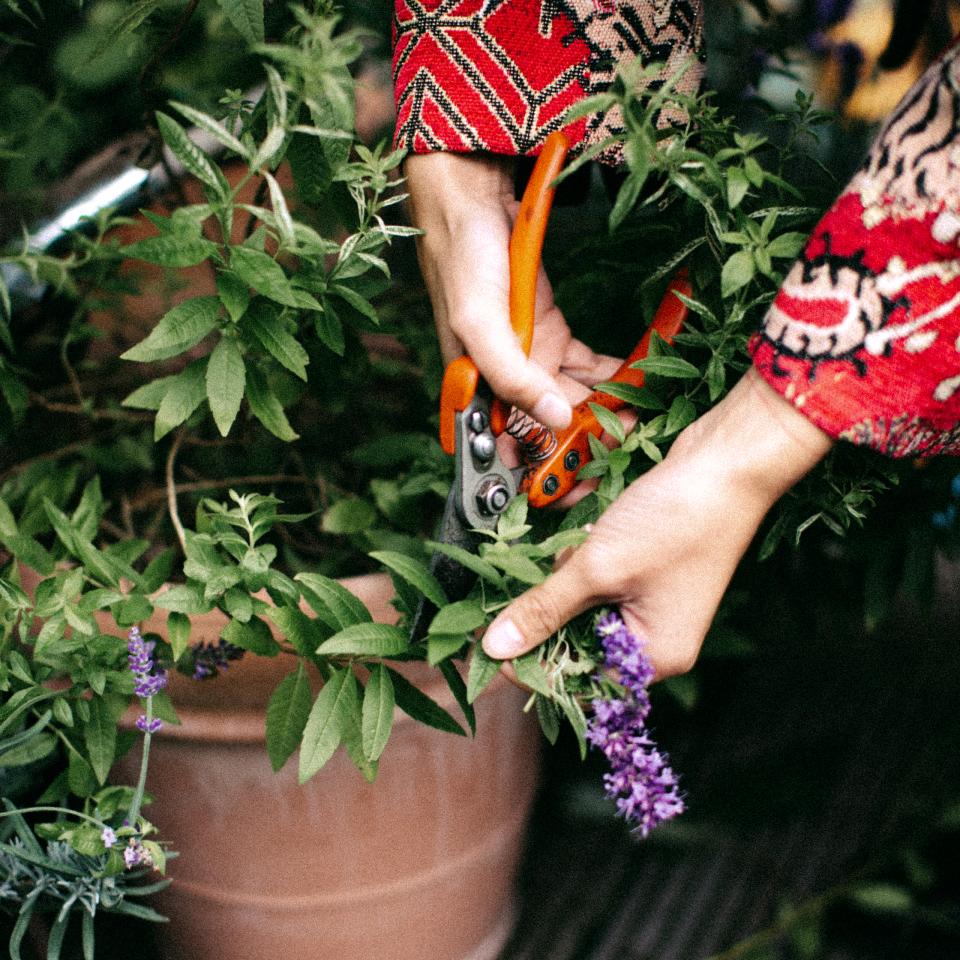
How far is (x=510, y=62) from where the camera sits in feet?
3.19

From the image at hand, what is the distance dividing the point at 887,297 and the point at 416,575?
0.45 meters

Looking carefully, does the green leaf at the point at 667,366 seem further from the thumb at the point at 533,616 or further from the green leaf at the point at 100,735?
the green leaf at the point at 100,735

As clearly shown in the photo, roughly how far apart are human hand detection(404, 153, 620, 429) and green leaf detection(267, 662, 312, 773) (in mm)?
345

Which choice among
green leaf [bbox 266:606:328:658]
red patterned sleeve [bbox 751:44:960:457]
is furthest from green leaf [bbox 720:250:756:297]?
green leaf [bbox 266:606:328:658]

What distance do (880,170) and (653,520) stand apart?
333mm

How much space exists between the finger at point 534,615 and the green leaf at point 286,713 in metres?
0.23

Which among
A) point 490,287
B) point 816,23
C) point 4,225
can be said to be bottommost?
point 816,23

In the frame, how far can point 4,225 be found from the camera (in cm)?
161

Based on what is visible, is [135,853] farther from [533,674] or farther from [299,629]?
[533,674]

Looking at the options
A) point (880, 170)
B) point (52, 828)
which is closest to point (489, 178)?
point (880, 170)

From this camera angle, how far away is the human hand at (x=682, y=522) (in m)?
0.79

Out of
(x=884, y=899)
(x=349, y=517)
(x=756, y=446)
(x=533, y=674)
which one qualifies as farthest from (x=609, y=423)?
(x=884, y=899)

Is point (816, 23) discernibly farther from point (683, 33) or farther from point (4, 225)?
point (4, 225)

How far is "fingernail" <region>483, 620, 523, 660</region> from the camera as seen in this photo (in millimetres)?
787
